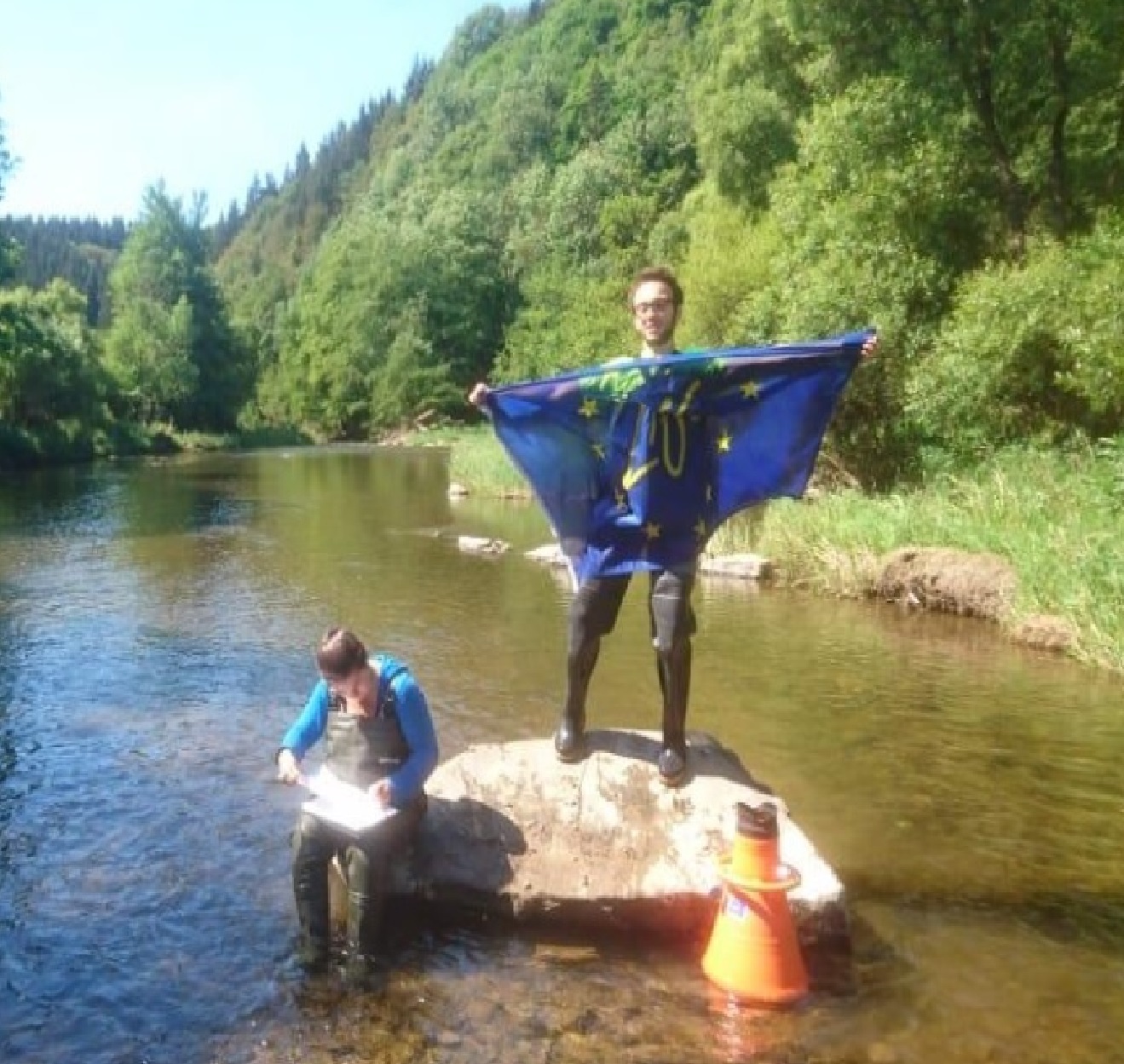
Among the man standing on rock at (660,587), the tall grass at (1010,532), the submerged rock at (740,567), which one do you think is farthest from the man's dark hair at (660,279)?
the submerged rock at (740,567)

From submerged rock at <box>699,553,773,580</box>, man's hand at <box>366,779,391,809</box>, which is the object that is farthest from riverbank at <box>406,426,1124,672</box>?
man's hand at <box>366,779,391,809</box>

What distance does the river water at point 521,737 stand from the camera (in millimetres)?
5242

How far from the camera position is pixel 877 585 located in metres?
16.1

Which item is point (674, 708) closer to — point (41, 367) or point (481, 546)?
point (481, 546)

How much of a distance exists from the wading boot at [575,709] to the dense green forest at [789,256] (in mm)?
11269

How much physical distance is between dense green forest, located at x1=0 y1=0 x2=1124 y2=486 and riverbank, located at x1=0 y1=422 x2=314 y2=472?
83.3 inches

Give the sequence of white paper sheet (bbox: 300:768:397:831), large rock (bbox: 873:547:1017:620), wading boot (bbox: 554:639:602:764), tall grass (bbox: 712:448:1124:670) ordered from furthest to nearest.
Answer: large rock (bbox: 873:547:1017:620)
tall grass (bbox: 712:448:1124:670)
wading boot (bbox: 554:639:602:764)
white paper sheet (bbox: 300:768:397:831)

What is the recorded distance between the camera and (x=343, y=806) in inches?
228

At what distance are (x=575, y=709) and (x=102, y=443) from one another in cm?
5561

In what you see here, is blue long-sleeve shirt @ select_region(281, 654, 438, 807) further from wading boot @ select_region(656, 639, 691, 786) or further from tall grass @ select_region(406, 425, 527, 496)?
tall grass @ select_region(406, 425, 527, 496)

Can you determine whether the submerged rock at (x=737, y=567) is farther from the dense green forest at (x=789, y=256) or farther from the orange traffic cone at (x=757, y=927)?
the orange traffic cone at (x=757, y=927)

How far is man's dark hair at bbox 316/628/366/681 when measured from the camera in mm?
5688

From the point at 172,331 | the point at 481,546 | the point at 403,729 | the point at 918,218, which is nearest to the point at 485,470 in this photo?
the point at 481,546

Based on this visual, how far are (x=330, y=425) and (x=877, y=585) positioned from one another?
77560 mm
